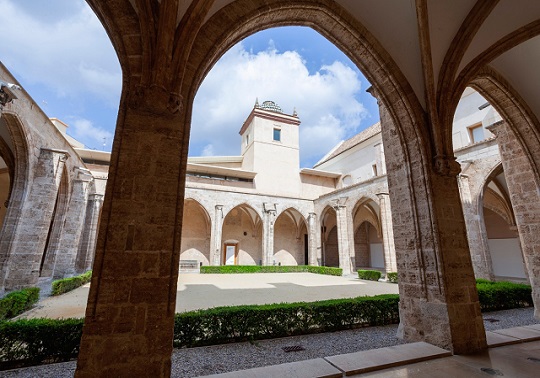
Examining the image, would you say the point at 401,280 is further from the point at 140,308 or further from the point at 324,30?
the point at 324,30

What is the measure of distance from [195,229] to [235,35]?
18.4 meters

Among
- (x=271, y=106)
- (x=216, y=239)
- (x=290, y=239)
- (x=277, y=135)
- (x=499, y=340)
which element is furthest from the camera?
(x=271, y=106)

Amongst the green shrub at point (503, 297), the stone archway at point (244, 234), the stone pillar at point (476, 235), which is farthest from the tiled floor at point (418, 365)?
the stone archway at point (244, 234)

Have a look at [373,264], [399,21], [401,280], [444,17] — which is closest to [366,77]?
[399,21]

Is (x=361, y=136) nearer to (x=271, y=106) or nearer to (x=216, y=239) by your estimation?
(x=271, y=106)

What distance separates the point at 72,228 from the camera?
40.3ft

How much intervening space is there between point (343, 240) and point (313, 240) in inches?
144

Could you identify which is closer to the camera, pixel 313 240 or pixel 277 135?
pixel 313 240

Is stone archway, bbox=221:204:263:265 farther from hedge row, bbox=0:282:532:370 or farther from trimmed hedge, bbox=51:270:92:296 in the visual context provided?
hedge row, bbox=0:282:532:370

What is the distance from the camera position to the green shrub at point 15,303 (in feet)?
17.6

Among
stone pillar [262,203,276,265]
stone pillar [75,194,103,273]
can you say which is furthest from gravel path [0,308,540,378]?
stone pillar [262,203,276,265]

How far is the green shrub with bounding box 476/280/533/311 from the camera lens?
6645 mm

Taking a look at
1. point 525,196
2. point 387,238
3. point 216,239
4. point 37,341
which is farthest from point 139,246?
point 216,239

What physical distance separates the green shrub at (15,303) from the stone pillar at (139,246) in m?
5.17
